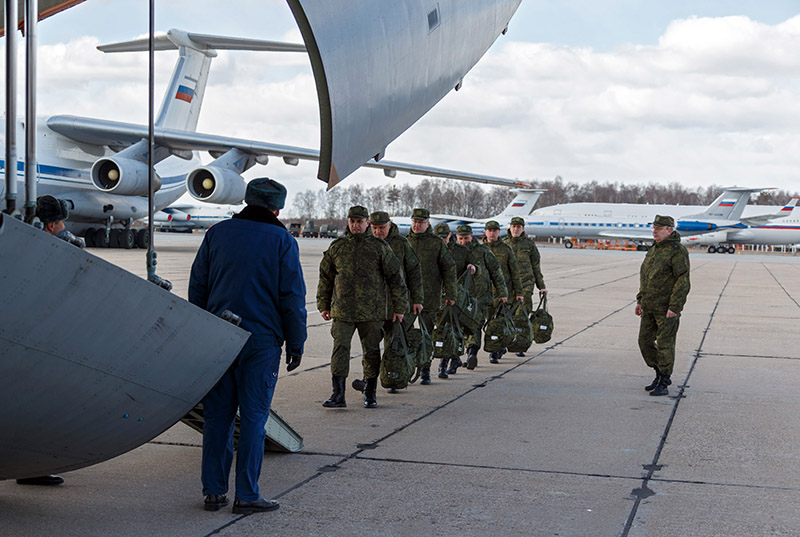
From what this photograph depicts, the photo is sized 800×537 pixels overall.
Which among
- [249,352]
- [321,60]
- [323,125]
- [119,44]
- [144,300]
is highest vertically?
[119,44]

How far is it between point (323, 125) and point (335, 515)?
1.86 meters

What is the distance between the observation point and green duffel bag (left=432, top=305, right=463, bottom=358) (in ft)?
26.4

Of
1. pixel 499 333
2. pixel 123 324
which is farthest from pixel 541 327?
pixel 123 324

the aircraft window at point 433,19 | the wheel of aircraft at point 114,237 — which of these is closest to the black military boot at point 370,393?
the aircraft window at point 433,19

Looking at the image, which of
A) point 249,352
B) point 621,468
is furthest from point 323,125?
point 621,468

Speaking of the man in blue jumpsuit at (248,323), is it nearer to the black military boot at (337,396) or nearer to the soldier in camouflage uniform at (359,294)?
the soldier in camouflage uniform at (359,294)

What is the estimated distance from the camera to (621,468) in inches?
198

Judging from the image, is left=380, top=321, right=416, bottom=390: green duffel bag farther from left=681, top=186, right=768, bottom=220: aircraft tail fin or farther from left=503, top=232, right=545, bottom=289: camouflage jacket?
left=681, top=186, right=768, bottom=220: aircraft tail fin

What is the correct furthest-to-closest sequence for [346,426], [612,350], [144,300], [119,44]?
[119,44] < [612,350] < [346,426] < [144,300]

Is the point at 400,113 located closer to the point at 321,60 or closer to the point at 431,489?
the point at 321,60

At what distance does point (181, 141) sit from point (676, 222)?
135ft

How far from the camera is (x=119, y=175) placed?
20.1 metres

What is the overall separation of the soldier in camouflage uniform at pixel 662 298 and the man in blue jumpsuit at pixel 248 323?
13.6ft

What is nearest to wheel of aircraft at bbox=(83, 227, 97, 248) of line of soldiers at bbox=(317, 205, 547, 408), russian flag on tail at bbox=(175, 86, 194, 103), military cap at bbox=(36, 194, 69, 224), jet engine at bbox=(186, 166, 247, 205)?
russian flag on tail at bbox=(175, 86, 194, 103)
